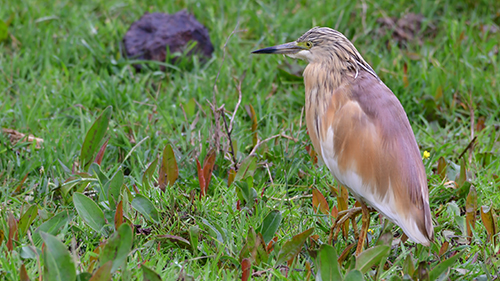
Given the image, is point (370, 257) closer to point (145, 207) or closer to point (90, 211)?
point (145, 207)

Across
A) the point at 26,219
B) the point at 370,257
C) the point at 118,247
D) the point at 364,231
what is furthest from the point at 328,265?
the point at 26,219

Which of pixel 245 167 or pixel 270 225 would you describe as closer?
pixel 270 225

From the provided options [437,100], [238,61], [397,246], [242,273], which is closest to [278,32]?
[238,61]

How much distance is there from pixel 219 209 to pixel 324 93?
2.86 feet

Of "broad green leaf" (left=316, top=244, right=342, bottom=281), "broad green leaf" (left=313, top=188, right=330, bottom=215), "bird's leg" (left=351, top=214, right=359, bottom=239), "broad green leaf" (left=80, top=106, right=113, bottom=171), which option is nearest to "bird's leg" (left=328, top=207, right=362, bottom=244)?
"bird's leg" (left=351, top=214, right=359, bottom=239)

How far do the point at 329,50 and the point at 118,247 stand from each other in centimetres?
151

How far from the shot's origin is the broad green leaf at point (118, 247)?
234 cm

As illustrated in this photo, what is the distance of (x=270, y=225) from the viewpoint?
2.78m

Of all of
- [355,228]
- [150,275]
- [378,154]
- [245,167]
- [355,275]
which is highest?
[378,154]

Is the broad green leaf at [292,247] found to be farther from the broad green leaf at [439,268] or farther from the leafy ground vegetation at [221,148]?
the broad green leaf at [439,268]

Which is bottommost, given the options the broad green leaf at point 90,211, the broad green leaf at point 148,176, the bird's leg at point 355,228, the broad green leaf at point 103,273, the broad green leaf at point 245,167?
the bird's leg at point 355,228

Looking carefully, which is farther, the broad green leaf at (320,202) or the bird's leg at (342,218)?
the broad green leaf at (320,202)

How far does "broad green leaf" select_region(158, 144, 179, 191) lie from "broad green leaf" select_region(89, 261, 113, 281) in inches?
40.0

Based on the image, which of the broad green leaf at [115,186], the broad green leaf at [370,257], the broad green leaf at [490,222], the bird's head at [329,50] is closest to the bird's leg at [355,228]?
the broad green leaf at [370,257]
